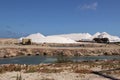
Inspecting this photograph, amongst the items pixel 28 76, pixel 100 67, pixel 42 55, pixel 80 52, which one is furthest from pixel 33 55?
pixel 28 76

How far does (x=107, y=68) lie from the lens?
29.1 metres

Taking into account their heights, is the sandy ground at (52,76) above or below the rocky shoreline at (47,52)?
below

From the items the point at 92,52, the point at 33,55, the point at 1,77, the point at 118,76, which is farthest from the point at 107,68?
the point at 92,52

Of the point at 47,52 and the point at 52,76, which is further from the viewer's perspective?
the point at 47,52

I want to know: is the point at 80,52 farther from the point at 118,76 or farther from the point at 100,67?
the point at 118,76

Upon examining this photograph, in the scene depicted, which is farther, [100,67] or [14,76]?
[100,67]

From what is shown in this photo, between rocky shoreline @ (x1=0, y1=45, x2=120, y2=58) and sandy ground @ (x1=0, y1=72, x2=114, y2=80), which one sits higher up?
rocky shoreline @ (x1=0, y1=45, x2=120, y2=58)

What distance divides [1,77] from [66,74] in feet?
17.1

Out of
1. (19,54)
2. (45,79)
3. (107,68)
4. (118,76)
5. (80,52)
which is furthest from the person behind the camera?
(80,52)

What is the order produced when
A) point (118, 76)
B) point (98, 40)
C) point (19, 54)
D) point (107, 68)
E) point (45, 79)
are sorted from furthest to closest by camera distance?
point (98, 40), point (19, 54), point (107, 68), point (118, 76), point (45, 79)

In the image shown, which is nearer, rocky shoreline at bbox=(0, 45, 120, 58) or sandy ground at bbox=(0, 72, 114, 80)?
sandy ground at bbox=(0, 72, 114, 80)

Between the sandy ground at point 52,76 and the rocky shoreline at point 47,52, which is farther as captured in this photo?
the rocky shoreline at point 47,52

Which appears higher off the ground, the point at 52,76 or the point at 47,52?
the point at 47,52

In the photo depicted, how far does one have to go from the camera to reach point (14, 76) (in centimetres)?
2356
